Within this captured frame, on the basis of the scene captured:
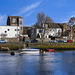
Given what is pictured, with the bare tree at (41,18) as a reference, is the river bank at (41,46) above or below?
below

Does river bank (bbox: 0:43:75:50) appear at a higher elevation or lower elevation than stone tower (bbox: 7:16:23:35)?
lower

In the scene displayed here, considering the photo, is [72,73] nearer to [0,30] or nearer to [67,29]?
[0,30]

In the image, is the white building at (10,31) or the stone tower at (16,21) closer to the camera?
the white building at (10,31)

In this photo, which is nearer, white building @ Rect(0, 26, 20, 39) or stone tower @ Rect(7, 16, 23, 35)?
white building @ Rect(0, 26, 20, 39)

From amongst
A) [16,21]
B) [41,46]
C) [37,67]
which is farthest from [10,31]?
[37,67]

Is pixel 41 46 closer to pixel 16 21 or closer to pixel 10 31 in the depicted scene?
pixel 10 31

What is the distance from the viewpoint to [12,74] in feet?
107

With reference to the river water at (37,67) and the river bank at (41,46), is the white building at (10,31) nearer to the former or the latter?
the river bank at (41,46)

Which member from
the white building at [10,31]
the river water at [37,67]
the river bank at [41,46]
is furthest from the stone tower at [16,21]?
the river water at [37,67]

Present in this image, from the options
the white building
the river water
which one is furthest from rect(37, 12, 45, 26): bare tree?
the river water

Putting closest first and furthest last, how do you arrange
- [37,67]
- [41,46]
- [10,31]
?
[37,67], [41,46], [10,31]

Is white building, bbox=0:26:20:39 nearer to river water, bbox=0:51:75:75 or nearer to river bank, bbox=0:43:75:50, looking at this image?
river bank, bbox=0:43:75:50


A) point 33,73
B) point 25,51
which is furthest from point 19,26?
point 33,73

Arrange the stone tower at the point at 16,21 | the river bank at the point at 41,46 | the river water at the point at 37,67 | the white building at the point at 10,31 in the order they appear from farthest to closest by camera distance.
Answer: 1. the stone tower at the point at 16,21
2. the white building at the point at 10,31
3. the river bank at the point at 41,46
4. the river water at the point at 37,67
